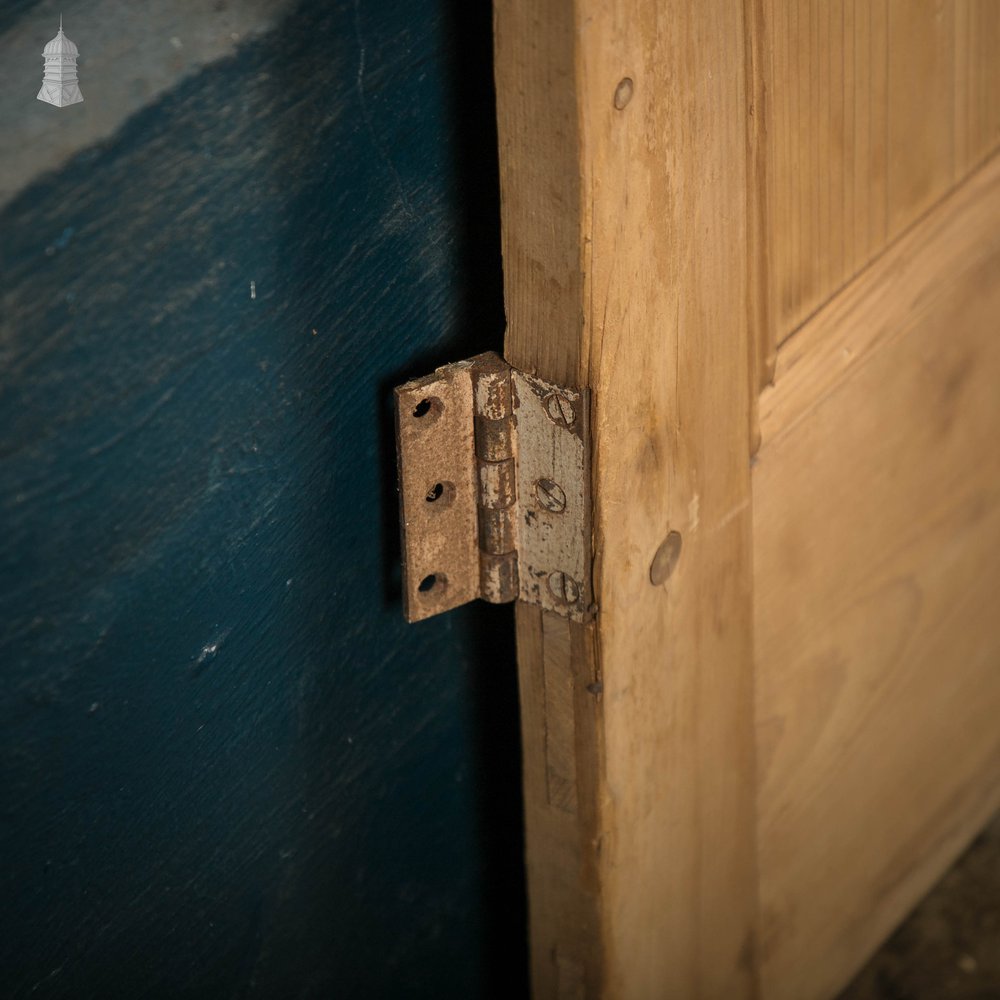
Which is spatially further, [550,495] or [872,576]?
[872,576]

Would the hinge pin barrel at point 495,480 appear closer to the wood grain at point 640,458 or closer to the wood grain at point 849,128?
the wood grain at point 640,458

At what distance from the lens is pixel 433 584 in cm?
97

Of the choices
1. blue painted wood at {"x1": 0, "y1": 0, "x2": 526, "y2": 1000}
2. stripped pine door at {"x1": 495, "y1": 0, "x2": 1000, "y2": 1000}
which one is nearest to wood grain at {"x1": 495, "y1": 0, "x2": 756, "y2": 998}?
stripped pine door at {"x1": 495, "y1": 0, "x2": 1000, "y2": 1000}

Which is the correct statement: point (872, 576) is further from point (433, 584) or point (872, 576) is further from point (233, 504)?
point (233, 504)

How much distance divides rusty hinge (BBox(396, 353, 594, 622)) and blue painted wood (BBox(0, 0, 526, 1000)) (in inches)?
2.8

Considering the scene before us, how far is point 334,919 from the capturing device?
1.13m

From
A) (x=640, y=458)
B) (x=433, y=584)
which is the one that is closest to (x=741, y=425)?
(x=640, y=458)

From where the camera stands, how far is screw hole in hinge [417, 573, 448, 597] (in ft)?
3.14

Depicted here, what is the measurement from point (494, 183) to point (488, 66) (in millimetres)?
71

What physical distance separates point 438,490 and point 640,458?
0.40 feet

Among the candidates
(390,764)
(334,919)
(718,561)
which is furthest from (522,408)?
(334,919)

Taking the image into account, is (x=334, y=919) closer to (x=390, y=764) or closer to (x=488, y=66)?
(x=390, y=764)

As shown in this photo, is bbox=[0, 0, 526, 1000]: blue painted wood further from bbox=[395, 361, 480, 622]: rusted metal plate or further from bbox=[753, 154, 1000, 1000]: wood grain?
bbox=[753, 154, 1000, 1000]: wood grain

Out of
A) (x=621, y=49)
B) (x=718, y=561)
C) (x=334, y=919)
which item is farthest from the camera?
(x=334, y=919)
